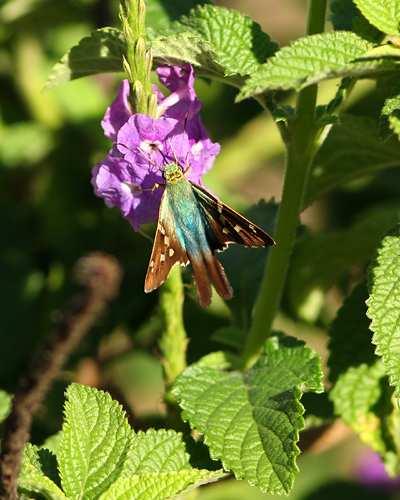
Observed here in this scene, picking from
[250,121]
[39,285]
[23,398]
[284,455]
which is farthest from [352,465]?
[23,398]

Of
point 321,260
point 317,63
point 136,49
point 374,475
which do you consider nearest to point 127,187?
point 136,49

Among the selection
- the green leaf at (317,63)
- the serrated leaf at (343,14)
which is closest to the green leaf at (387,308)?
the green leaf at (317,63)

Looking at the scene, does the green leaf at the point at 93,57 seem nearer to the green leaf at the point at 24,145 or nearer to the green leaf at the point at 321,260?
the green leaf at the point at 321,260

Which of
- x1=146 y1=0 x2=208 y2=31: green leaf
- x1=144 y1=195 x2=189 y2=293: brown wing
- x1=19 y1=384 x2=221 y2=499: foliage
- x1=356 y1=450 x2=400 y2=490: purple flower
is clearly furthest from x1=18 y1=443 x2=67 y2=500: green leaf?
x1=356 y1=450 x2=400 y2=490: purple flower

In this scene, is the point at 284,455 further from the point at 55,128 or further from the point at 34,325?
the point at 55,128

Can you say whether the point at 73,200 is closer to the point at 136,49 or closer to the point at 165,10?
the point at 165,10

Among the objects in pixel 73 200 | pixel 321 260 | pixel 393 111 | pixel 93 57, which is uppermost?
pixel 73 200
